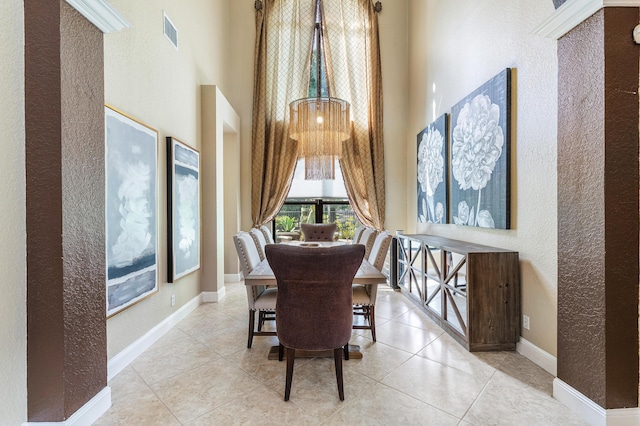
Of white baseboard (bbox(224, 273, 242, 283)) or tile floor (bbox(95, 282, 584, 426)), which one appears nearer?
tile floor (bbox(95, 282, 584, 426))

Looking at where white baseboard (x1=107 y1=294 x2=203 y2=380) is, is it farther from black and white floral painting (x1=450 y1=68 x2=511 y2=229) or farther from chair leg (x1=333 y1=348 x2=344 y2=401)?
black and white floral painting (x1=450 y1=68 x2=511 y2=229)

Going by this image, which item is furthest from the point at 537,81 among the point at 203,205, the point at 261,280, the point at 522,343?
the point at 203,205

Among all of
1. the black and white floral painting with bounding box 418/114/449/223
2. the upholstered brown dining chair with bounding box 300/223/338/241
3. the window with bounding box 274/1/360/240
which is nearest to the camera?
the black and white floral painting with bounding box 418/114/449/223

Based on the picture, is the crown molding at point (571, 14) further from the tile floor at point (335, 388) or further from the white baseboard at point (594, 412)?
the tile floor at point (335, 388)

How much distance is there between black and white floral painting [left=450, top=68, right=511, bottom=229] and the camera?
265 cm

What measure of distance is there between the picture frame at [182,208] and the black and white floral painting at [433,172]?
10.5ft

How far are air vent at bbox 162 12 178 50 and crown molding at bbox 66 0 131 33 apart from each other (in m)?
1.46

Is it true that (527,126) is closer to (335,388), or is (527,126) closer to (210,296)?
(335,388)

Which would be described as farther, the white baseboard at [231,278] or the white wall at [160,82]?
the white baseboard at [231,278]

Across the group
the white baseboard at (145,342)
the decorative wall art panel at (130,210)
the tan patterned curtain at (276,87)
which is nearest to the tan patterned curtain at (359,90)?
the tan patterned curtain at (276,87)

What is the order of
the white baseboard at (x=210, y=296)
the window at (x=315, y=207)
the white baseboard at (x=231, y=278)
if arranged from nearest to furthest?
the white baseboard at (x=210, y=296), the white baseboard at (x=231, y=278), the window at (x=315, y=207)

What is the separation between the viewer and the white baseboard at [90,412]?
1.54 meters

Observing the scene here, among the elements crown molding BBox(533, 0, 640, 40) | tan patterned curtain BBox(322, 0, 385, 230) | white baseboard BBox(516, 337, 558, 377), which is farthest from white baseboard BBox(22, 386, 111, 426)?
tan patterned curtain BBox(322, 0, 385, 230)

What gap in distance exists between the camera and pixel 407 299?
411 cm
